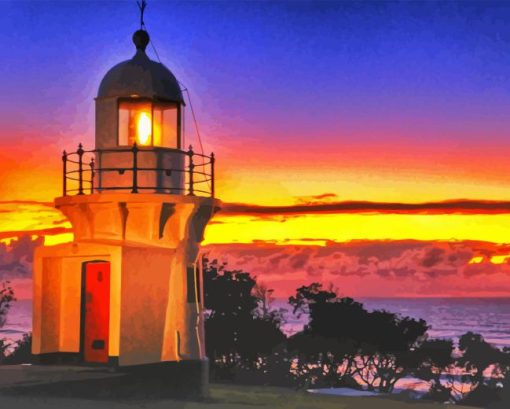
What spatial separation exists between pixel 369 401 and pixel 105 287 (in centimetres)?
599

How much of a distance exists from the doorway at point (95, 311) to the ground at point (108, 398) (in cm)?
90

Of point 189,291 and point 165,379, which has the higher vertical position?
point 189,291

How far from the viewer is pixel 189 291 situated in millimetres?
21109

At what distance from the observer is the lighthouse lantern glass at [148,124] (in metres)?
20.6

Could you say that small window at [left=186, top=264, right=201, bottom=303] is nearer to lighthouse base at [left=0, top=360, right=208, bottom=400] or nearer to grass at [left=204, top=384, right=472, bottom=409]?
lighthouse base at [left=0, top=360, right=208, bottom=400]

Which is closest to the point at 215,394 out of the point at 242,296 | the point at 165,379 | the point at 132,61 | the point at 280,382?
the point at 165,379

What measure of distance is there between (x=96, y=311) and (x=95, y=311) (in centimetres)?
2

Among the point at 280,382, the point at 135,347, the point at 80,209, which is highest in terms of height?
the point at 80,209

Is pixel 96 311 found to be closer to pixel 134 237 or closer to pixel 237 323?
pixel 134 237

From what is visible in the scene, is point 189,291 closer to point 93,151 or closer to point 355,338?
point 93,151

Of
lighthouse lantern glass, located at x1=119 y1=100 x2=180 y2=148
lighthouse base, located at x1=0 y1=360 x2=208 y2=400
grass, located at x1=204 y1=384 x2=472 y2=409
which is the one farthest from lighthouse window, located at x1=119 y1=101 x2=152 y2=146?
grass, located at x1=204 y1=384 x2=472 y2=409

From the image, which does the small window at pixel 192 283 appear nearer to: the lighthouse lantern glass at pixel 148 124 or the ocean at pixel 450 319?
the lighthouse lantern glass at pixel 148 124

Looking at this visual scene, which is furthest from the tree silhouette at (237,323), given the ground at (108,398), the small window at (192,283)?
the small window at (192,283)

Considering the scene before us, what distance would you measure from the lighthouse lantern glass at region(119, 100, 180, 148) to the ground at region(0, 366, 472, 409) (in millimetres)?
4470
